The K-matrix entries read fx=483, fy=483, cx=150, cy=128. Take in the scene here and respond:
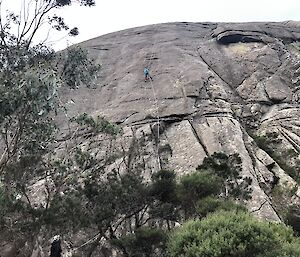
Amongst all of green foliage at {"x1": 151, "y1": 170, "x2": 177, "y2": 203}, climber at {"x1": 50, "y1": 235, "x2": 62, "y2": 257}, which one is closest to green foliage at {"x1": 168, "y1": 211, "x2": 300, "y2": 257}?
green foliage at {"x1": 151, "y1": 170, "x2": 177, "y2": 203}

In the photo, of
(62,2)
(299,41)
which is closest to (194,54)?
(299,41)

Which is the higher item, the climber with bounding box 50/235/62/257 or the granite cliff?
the granite cliff

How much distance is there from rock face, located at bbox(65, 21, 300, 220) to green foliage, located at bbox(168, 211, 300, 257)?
10.7 metres

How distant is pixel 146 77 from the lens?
4138cm

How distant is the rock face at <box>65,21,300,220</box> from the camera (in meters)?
31.4

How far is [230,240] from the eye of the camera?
14.7 meters

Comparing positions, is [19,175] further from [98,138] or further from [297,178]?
[297,178]

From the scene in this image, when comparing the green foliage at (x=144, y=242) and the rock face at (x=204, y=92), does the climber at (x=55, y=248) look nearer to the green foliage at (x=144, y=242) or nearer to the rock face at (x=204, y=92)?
the green foliage at (x=144, y=242)

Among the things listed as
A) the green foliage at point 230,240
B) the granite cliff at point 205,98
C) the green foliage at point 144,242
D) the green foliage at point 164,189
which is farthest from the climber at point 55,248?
the green foliage at point 230,240

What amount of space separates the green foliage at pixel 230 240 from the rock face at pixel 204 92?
35.2 ft

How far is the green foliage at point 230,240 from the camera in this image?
14555 millimetres

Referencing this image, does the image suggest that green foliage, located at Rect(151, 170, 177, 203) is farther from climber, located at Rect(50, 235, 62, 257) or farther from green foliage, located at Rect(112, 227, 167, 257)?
climber, located at Rect(50, 235, 62, 257)

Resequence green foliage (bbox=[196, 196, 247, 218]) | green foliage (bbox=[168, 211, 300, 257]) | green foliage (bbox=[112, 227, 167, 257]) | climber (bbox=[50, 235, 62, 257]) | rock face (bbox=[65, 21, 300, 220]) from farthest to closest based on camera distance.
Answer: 1. rock face (bbox=[65, 21, 300, 220])
2. climber (bbox=[50, 235, 62, 257])
3. green foliage (bbox=[112, 227, 167, 257])
4. green foliage (bbox=[196, 196, 247, 218])
5. green foliage (bbox=[168, 211, 300, 257])

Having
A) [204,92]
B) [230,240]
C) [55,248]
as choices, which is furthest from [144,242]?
[204,92]
